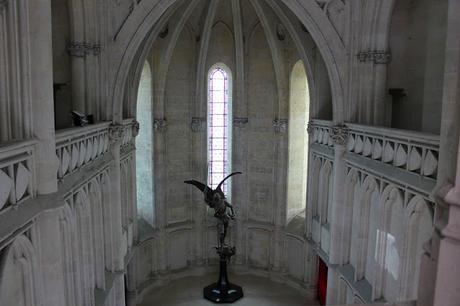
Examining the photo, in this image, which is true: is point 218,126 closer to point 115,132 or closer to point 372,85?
point 115,132

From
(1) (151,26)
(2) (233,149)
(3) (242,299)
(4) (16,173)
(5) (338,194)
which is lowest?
(3) (242,299)

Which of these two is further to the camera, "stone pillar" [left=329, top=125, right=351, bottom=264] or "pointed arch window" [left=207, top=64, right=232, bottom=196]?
"pointed arch window" [left=207, top=64, right=232, bottom=196]

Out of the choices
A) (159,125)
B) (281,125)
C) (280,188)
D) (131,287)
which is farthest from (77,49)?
(280,188)

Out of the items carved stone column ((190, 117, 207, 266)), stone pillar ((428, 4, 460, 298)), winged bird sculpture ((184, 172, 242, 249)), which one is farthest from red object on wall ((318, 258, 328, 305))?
stone pillar ((428, 4, 460, 298))

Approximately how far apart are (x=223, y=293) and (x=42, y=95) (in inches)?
431

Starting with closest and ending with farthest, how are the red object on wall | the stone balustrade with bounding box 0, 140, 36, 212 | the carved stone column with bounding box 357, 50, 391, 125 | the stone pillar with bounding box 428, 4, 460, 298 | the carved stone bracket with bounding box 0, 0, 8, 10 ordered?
1. the stone pillar with bounding box 428, 4, 460, 298
2. the stone balustrade with bounding box 0, 140, 36, 212
3. the carved stone bracket with bounding box 0, 0, 8, 10
4. the carved stone column with bounding box 357, 50, 391, 125
5. the red object on wall

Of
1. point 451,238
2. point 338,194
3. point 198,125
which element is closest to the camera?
point 451,238

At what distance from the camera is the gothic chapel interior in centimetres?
551

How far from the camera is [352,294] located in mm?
11070

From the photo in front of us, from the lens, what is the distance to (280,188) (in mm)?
16641

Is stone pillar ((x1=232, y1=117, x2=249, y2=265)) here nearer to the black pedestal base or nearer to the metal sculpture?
the metal sculpture

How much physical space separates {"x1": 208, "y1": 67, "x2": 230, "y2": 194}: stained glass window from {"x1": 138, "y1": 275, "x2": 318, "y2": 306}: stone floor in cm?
390

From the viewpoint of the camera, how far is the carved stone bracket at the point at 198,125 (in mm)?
→ 16750

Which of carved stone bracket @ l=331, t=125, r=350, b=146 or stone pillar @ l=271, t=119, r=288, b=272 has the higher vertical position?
carved stone bracket @ l=331, t=125, r=350, b=146
